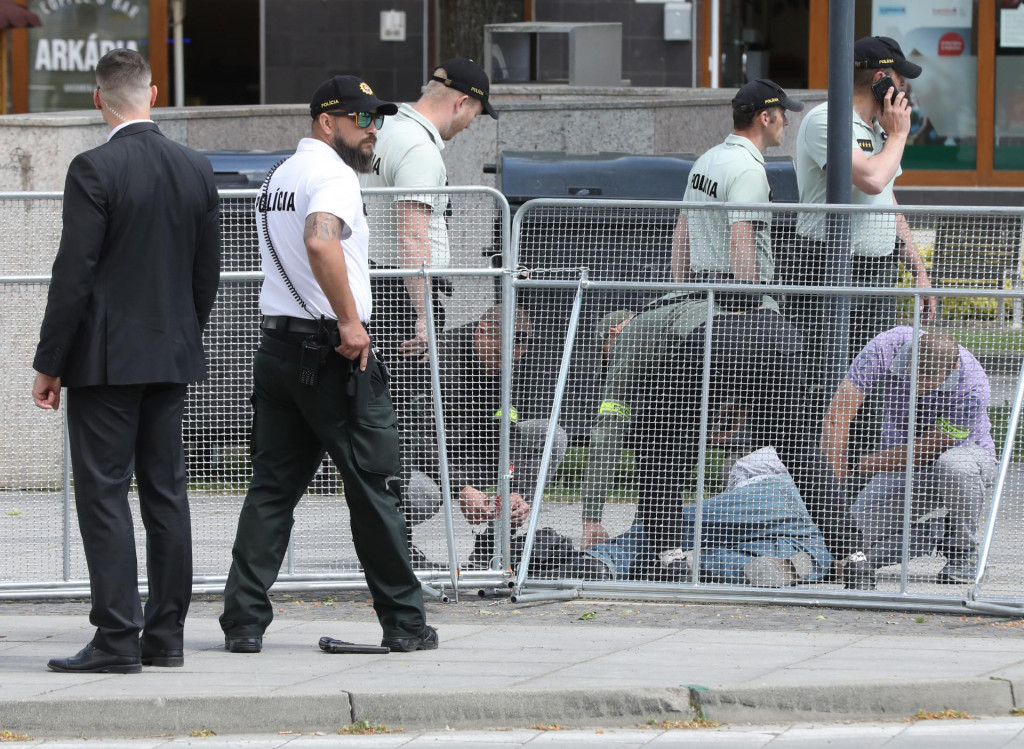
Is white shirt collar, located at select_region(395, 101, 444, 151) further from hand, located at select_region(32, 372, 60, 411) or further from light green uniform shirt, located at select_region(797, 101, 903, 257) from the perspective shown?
hand, located at select_region(32, 372, 60, 411)

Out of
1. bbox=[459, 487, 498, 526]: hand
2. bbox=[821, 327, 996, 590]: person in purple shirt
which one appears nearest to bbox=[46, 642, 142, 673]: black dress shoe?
bbox=[459, 487, 498, 526]: hand

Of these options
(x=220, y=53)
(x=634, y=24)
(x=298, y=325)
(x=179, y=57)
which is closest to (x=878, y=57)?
(x=298, y=325)

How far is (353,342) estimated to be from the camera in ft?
17.9

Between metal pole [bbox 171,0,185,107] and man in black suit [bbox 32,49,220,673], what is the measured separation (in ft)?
40.2

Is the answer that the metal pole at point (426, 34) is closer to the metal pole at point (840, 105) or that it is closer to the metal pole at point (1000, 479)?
the metal pole at point (840, 105)

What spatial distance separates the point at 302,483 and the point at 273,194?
3.47ft

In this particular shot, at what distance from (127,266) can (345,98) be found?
3.17 feet

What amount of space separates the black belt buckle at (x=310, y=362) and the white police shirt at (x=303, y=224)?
109 mm

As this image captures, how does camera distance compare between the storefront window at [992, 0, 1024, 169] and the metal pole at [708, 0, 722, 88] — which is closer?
the metal pole at [708, 0, 722, 88]

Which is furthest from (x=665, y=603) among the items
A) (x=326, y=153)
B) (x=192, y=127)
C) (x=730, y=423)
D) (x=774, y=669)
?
(x=192, y=127)

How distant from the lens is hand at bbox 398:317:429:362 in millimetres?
6578

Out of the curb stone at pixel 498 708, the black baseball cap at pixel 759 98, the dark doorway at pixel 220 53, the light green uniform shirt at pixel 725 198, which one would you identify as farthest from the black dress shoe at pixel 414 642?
the dark doorway at pixel 220 53

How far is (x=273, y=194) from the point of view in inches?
221

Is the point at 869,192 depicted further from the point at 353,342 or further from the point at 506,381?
the point at 353,342
